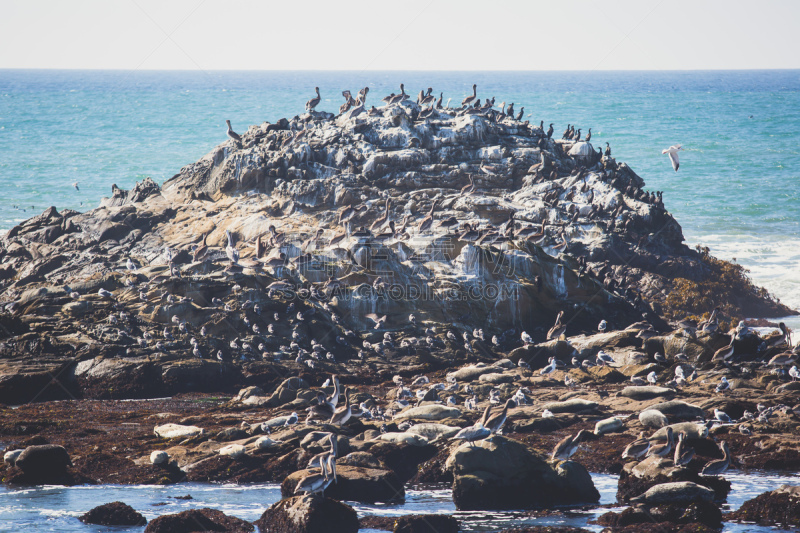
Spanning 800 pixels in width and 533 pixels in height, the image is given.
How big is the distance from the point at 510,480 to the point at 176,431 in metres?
8.92

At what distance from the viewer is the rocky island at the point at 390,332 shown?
18422 millimetres

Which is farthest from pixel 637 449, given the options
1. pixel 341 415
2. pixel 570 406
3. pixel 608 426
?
pixel 341 415

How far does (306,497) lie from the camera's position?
15.5m

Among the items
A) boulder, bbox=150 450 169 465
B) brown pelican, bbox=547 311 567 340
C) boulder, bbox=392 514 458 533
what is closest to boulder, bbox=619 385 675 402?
brown pelican, bbox=547 311 567 340

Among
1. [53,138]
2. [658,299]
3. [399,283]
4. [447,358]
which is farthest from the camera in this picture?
[53,138]

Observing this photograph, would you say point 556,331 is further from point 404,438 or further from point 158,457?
point 158,457

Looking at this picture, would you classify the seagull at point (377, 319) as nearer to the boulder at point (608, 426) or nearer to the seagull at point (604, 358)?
the seagull at point (604, 358)

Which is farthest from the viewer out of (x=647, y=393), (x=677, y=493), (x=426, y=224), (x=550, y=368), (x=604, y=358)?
(x=426, y=224)

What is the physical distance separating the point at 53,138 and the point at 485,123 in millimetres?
78114

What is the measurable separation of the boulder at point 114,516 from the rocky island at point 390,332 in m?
1.37

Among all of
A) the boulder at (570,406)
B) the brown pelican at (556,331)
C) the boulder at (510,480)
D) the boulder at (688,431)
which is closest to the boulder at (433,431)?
the boulder at (510,480)

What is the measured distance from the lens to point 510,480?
667 inches

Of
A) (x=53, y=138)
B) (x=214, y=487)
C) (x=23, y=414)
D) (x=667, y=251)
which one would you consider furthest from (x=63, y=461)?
(x=53, y=138)

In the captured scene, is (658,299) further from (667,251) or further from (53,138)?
(53,138)
